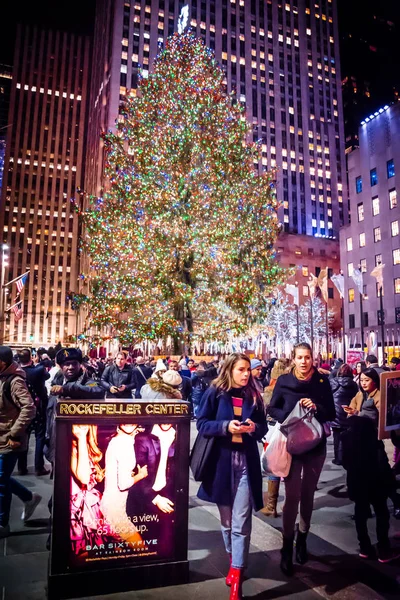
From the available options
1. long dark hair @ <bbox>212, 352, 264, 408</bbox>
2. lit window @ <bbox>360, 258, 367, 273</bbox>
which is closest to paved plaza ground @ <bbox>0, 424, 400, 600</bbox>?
long dark hair @ <bbox>212, 352, 264, 408</bbox>

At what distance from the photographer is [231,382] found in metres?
4.01

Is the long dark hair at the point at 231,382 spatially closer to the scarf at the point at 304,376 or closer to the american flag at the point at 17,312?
the scarf at the point at 304,376

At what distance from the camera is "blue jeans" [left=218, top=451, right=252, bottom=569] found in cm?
359

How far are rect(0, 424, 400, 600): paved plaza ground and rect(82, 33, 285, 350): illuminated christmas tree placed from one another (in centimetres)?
1564

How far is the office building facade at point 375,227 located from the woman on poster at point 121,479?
39860mm

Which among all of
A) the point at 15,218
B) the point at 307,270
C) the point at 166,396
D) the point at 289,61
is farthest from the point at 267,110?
the point at 166,396

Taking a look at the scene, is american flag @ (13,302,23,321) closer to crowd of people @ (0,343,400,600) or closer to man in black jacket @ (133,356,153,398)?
man in black jacket @ (133,356,153,398)

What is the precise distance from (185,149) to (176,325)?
30.1 feet

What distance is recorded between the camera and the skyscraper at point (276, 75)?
3022 inches

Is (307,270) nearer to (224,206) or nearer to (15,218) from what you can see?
(224,206)

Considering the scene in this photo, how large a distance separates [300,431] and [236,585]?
142 cm

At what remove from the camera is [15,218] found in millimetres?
114375

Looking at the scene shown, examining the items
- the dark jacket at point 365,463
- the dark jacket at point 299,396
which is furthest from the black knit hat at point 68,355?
→ the dark jacket at point 365,463

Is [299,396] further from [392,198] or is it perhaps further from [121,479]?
[392,198]
